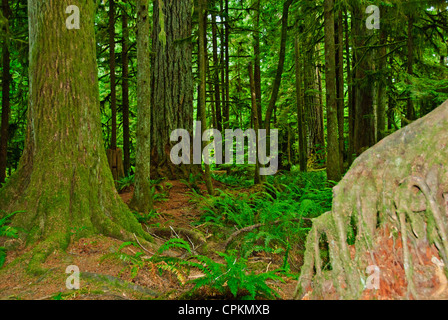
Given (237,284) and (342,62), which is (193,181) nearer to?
(237,284)

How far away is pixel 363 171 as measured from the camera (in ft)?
9.47

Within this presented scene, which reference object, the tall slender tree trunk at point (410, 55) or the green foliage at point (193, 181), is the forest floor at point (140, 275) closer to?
the green foliage at point (193, 181)

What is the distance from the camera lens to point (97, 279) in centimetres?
319

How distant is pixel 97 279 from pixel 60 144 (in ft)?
6.30

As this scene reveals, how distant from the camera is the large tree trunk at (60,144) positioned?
401 centimetres

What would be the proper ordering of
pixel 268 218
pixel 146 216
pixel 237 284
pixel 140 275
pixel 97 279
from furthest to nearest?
pixel 146 216, pixel 268 218, pixel 140 275, pixel 97 279, pixel 237 284

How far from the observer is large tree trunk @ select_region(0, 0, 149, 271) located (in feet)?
13.1

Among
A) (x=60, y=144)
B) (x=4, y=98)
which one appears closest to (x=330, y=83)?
(x=60, y=144)

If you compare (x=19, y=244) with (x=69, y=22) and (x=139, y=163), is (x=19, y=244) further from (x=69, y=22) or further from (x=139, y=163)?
(x=69, y=22)

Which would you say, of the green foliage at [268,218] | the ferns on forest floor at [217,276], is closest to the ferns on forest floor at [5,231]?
the ferns on forest floor at [217,276]
